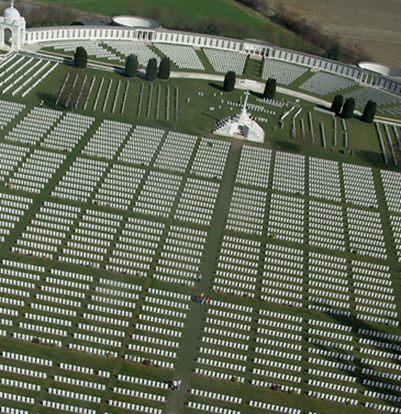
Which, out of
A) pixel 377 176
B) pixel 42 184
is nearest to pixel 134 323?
pixel 42 184

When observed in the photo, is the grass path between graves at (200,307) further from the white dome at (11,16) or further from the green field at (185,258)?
the white dome at (11,16)

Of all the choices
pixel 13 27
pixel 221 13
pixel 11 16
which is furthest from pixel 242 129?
pixel 221 13

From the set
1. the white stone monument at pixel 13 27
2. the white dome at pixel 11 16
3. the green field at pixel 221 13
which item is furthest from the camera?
the green field at pixel 221 13

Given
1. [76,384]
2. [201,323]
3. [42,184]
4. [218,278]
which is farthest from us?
[42,184]

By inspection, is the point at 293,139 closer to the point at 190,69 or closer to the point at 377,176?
the point at 377,176

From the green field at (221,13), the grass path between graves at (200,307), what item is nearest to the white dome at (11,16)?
the grass path between graves at (200,307)

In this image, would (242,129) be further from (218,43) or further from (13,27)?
(13,27)
